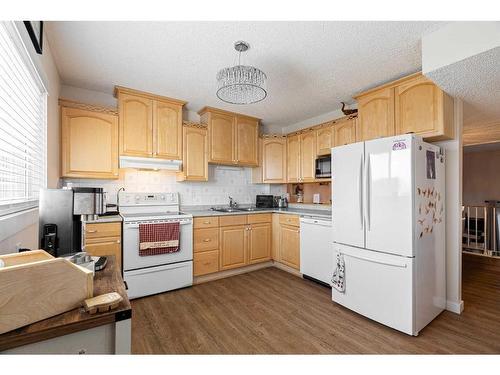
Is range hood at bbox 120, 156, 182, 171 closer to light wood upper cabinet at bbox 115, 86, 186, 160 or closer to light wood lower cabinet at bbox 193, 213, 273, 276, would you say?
light wood upper cabinet at bbox 115, 86, 186, 160

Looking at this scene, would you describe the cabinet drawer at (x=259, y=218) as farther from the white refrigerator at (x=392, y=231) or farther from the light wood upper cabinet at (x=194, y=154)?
the white refrigerator at (x=392, y=231)

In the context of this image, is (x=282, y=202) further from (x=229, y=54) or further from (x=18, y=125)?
(x=18, y=125)

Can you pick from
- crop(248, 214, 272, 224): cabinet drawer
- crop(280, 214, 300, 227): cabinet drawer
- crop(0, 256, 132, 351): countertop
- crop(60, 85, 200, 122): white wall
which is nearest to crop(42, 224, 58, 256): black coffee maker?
crop(0, 256, 132, 351): countertop

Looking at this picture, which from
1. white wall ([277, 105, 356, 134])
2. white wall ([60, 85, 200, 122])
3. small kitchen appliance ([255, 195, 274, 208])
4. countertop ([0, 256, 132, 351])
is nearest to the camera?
countertop ([0, 256, 132, 351])

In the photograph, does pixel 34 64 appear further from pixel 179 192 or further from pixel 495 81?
pixel 495 81

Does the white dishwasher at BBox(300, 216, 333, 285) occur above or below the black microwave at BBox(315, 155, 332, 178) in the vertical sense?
below

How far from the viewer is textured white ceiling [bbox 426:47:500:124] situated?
5.47ft

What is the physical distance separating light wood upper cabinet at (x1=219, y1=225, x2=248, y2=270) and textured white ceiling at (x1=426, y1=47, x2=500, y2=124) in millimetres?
2635

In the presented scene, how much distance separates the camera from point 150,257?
273 centimetres

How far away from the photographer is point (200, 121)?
12.1 feet

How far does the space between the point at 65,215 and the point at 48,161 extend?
110 cm

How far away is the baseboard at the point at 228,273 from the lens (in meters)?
3.11

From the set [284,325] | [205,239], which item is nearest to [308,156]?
[205,239]

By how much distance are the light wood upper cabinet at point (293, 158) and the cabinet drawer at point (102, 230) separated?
254cm
